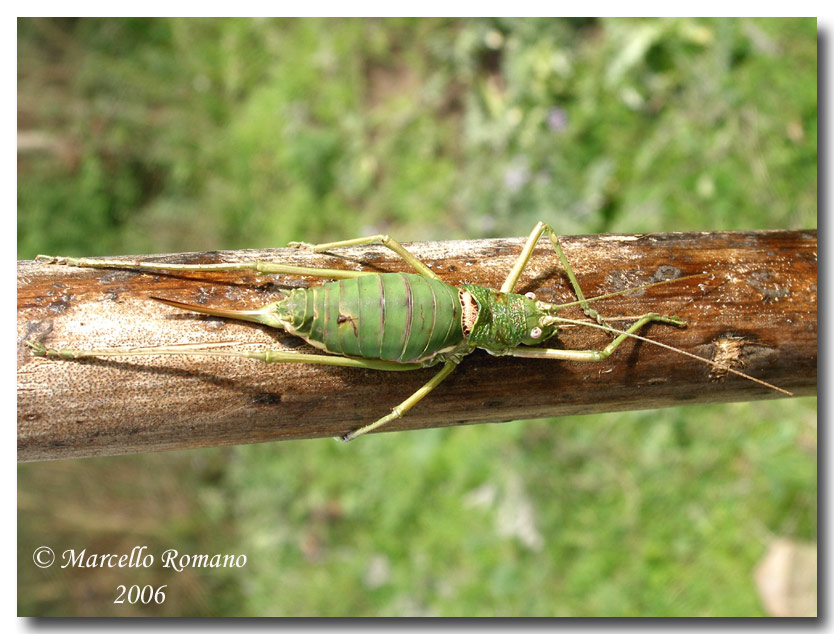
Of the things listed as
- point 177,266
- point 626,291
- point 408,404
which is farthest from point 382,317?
point 626,291

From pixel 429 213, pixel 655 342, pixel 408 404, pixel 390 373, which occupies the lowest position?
pixel 408 404

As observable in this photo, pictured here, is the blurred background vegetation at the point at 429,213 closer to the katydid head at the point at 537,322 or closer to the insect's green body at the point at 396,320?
the katydid head at the point at 537,322

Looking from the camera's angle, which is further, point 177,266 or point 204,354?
point 177,266

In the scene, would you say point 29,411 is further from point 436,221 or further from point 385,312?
point 436,221

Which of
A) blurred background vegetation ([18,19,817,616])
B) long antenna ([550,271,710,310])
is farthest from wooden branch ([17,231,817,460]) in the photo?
blurred background vegetation ([18,19,817,616])

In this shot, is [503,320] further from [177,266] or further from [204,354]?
[177,266]

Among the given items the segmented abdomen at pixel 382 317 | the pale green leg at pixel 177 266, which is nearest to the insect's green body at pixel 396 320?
the segmented abdomen at pixel 382 317

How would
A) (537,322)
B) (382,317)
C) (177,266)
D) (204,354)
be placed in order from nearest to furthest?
1. (204,354)
2. (177,266)
3. (382,317)
4. (537,322)
